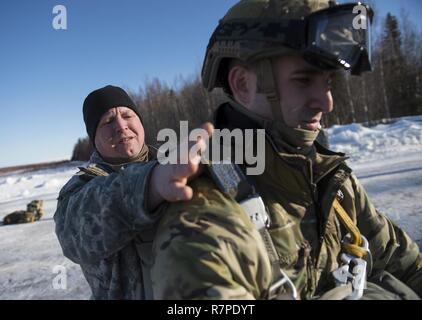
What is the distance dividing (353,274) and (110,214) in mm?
990

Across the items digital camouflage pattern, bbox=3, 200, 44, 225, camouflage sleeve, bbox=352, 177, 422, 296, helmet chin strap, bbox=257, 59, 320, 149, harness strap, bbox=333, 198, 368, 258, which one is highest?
helmet chin strap, bbox=257, 59, 320, 149

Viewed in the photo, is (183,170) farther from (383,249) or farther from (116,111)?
(116,111)

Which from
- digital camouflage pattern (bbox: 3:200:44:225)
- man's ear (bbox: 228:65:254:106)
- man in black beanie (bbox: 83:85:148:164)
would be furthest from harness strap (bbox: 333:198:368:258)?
digital camouflage pattern (bbox: 3:200:44:225)

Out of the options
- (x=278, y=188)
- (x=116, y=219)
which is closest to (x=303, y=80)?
(x=278, y=188)

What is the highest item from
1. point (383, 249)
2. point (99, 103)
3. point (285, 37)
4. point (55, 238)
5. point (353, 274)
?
point (285, 37)

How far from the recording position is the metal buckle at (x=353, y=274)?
131 cm

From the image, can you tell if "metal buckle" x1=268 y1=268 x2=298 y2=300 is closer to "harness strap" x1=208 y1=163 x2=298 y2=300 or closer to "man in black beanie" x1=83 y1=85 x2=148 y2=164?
"harness strap" x1=208 y1=163 x2=298 y2=300

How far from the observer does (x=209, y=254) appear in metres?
0.98

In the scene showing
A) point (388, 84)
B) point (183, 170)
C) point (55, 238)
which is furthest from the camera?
point (388, 84)

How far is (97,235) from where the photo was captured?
1307 millimetres

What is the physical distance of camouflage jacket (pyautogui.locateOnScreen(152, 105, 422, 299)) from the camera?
38.6 inches

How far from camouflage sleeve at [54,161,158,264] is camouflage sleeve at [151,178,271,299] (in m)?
0.16

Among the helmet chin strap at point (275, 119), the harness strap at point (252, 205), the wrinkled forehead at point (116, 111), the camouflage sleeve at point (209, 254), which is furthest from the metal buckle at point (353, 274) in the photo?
the wrinkled forehead at point (116, 111)

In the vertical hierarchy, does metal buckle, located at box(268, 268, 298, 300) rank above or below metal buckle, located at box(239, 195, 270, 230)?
below
